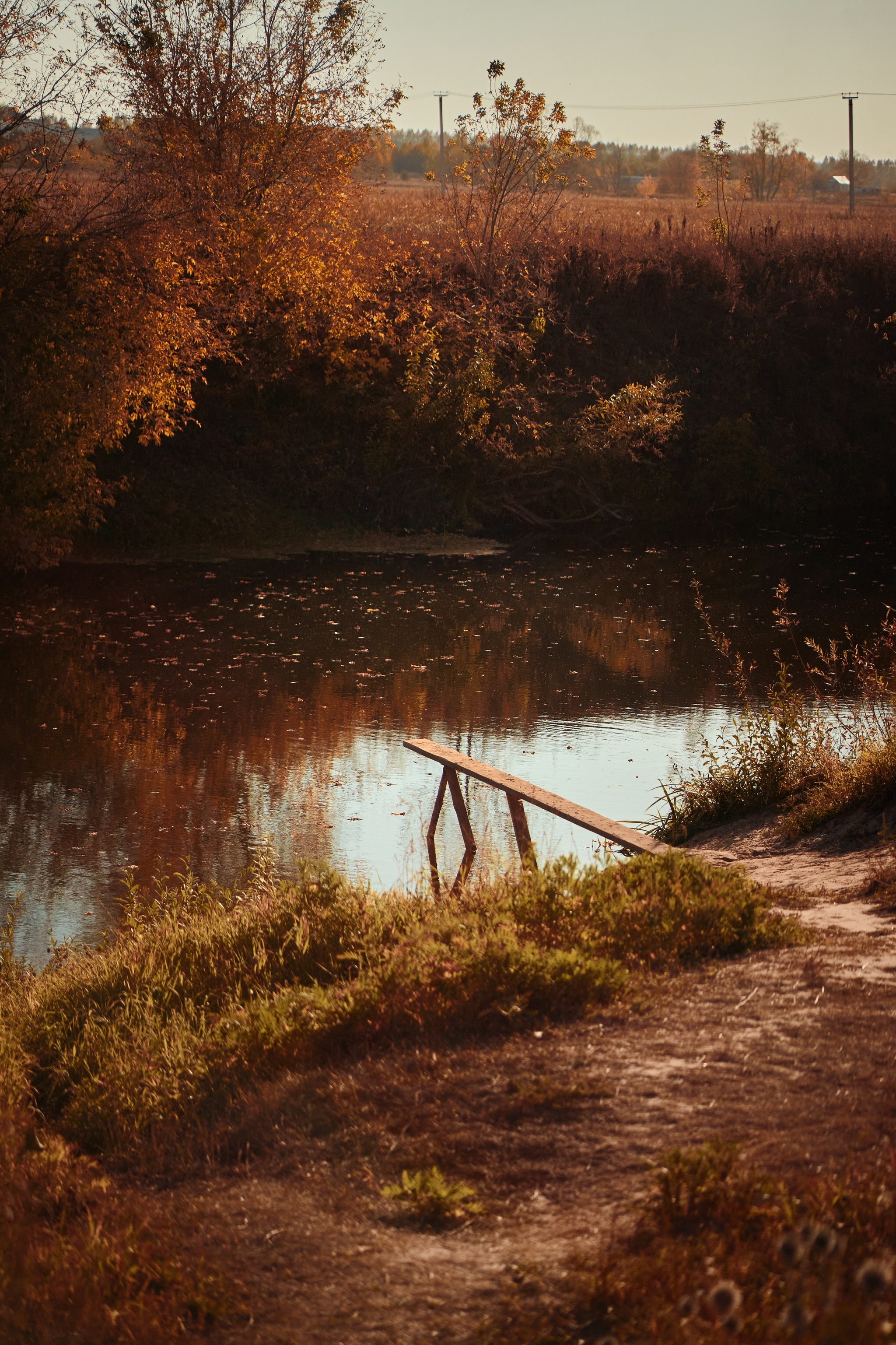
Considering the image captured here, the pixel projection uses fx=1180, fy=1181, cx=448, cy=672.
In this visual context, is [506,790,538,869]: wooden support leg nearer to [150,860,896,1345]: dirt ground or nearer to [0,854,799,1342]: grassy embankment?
[0,854,799,1342]: grassy embankment

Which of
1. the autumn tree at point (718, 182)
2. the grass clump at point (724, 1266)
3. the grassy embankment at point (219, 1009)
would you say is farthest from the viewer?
the autumn tree at point (718, 182)

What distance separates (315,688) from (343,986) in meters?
9.14

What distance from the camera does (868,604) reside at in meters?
18.9

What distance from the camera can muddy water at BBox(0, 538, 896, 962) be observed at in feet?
30.2

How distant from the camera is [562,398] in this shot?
91.9ft

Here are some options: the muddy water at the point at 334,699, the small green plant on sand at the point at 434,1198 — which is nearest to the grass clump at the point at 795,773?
the muddy water at the point at 334,699

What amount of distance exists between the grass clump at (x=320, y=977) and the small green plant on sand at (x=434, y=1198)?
0.97m

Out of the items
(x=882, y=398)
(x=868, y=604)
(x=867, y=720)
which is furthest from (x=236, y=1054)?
(x=882, y=398)

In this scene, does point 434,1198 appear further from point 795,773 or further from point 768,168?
point 768,168

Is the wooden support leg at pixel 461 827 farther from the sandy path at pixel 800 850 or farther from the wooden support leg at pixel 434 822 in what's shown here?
the sandy path at pixel 800 850

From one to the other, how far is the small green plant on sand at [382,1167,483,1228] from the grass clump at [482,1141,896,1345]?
0.44 m

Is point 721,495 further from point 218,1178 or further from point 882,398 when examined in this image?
point 218,1178

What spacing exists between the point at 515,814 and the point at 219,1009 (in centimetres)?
249

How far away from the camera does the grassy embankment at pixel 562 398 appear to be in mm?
25375
